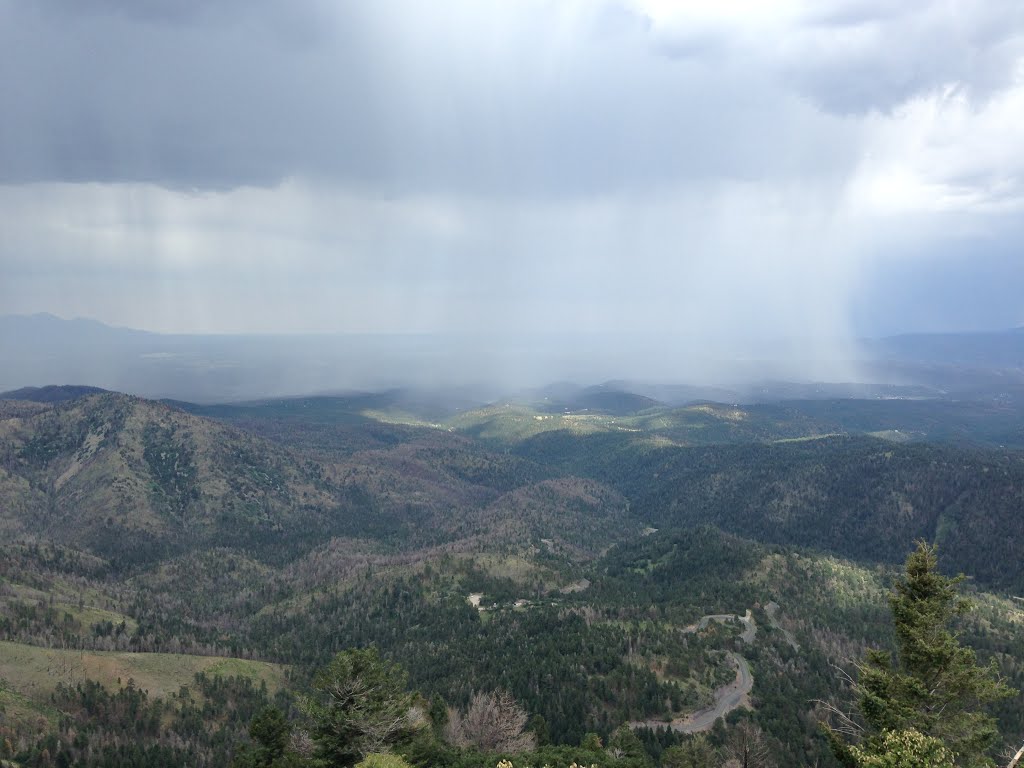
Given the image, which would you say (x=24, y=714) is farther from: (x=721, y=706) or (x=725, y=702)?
(x=725, y=702)

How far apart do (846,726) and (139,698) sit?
140014 millimetres

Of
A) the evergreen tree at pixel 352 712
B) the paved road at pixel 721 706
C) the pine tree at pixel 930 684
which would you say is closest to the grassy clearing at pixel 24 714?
the evergreen tree at pixel 352 712

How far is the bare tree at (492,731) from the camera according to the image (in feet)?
286

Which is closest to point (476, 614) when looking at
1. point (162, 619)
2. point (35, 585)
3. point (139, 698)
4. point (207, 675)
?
point (207, 675)

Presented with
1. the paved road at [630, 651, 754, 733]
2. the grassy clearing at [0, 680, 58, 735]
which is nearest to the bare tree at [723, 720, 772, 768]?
the paved road at [630, 651, 754, 733]

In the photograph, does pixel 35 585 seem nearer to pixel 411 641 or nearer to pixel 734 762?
pixel 411 641

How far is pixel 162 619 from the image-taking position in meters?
190

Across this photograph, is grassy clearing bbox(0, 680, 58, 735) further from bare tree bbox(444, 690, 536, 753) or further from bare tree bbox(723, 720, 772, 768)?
bare tree bbox(723, 720, 772, 768)

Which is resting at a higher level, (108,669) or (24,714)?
(24,714)

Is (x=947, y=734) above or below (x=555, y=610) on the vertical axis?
above

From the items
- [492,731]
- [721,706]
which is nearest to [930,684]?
[492,731]

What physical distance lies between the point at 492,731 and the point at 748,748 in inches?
1391

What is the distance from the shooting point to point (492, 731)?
291 feet

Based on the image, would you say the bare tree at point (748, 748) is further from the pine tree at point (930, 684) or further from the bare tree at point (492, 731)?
the pine tree at point (930, 684)
